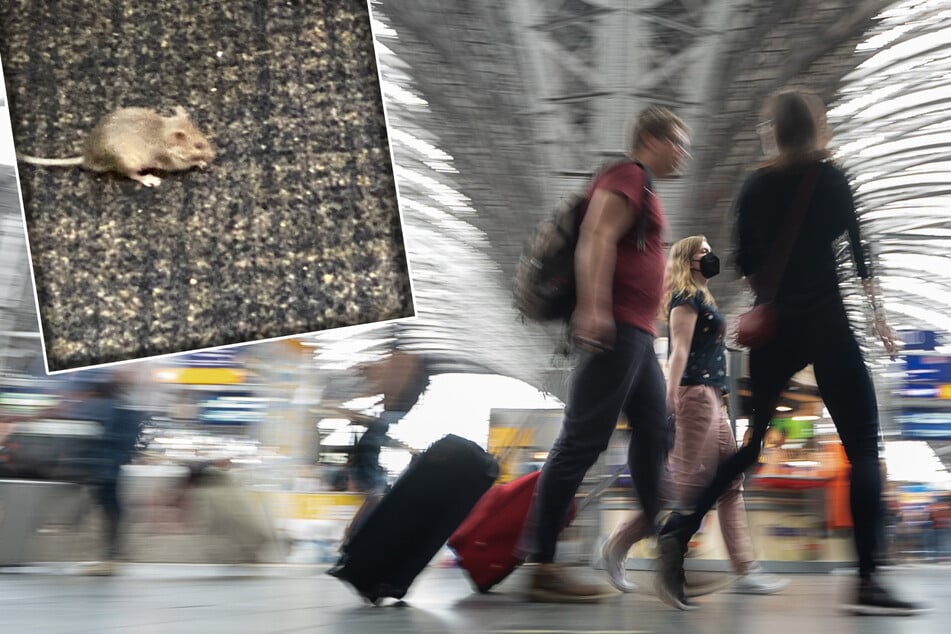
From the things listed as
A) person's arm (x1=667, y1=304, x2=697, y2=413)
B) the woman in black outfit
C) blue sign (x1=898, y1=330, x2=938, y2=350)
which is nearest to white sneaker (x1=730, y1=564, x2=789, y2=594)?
person's arm (x1=667, y1=304, x2=697, y2=413)

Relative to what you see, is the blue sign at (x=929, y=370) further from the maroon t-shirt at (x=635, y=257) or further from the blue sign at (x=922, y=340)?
the maroon t-shirt at (x=635, y=257)

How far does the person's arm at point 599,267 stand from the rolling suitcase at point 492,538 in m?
0.84

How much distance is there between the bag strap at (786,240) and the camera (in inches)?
140

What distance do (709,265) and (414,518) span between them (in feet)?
4.62

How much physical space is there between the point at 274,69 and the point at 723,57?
7.12 m

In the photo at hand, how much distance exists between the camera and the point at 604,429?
3.55 m

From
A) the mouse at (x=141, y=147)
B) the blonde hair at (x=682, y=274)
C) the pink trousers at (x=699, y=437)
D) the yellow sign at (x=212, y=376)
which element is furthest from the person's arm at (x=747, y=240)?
the yellow sign at (x=212, y=376)

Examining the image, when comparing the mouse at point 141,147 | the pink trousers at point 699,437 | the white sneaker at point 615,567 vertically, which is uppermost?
the mouse at point 141,147

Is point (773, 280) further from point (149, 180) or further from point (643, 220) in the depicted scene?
point (149, 180)

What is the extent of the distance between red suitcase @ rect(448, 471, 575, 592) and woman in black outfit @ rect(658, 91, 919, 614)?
60 cm

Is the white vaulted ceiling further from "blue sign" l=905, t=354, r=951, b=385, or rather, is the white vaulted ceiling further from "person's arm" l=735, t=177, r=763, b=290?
"person's arm" l=735, t=177, r=763, b=290

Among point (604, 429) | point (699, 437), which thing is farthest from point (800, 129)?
point (699, 437)

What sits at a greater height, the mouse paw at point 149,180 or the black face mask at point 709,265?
the mouse paw at point 149,180

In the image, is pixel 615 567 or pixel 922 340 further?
pixel 922 340
